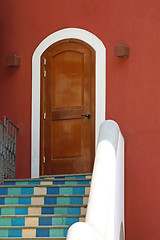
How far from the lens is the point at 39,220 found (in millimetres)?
5309

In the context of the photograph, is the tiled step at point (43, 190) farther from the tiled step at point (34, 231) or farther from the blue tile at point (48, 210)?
the tiled step at point (34, 231)

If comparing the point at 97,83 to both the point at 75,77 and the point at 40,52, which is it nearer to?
the point at 75,77

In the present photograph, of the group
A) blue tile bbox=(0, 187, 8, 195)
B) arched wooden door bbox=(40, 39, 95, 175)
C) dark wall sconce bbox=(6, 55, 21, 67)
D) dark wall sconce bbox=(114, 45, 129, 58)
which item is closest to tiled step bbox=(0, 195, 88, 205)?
blue tile bbox=(0, 187, 8, 195)

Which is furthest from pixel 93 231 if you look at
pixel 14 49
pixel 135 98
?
pixel 14 49

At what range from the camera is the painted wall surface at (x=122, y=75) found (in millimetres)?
6986

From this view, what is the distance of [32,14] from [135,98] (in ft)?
7.46

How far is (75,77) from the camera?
7844mm

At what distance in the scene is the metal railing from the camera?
22.9 feet

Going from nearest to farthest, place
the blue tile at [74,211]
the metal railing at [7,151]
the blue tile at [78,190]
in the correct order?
the blue tile at [74,211], the blue tile at [78,190], the metal railing at [7,151]

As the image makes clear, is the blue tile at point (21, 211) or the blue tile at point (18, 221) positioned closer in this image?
the blue tile at point (18, 221)

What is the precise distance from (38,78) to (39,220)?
324 cm

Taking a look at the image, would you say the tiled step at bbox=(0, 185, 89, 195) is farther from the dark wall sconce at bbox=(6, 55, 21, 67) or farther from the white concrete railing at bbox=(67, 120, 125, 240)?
the dark wall sconce at bbox=(6, 55, 21, 67)

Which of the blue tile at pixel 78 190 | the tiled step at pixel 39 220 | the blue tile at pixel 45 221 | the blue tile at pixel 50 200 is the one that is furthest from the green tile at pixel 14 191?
the blue tile at pixel 45 221

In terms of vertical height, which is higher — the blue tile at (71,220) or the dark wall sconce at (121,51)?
the dark wall sconce at (121,51)
